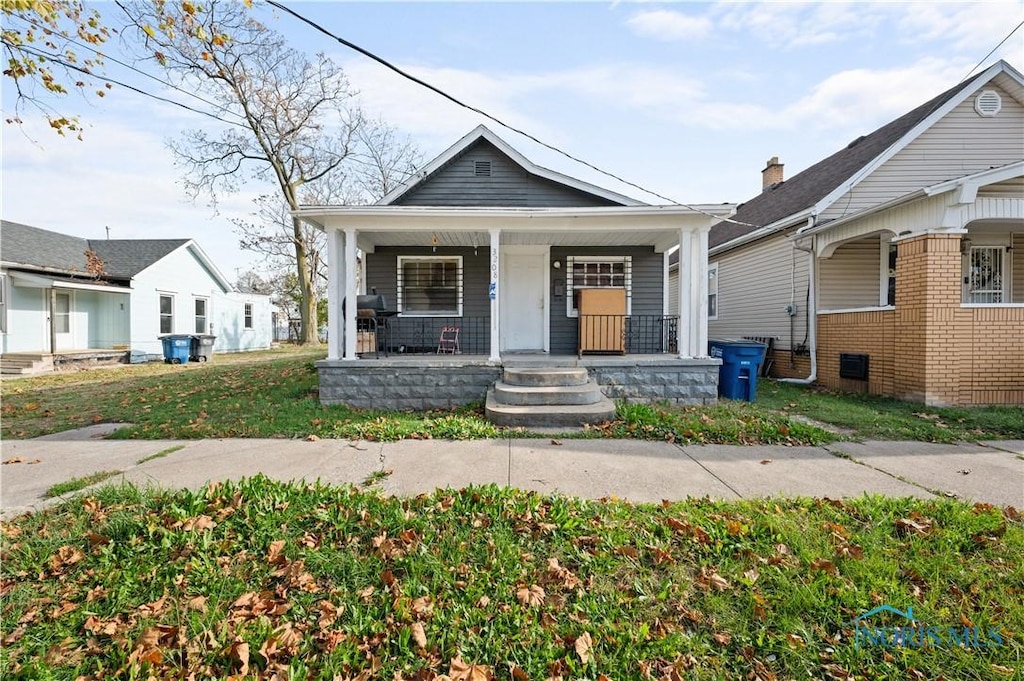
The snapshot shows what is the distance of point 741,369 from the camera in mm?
8109

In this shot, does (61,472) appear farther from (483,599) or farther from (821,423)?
(821,423)

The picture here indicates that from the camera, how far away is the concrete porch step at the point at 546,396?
6668 mm

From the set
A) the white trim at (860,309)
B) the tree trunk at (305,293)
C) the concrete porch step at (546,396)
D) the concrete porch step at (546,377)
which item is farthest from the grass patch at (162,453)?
the tree trunk at (305,293)

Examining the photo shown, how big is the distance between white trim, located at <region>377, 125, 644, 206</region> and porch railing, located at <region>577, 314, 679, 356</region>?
2.68m

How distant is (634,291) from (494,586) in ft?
28.4

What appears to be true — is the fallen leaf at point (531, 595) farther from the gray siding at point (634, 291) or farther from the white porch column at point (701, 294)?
the gray siding at point (634, 291)

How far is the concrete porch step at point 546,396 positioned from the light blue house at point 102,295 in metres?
14.2

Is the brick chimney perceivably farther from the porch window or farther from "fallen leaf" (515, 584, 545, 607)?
"fallen leaf" (515, 584, 545, 607)

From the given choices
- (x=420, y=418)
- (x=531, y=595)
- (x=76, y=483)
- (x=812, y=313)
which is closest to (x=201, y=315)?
(x=420, y=418)

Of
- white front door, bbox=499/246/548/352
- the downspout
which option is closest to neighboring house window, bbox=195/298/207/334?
white front door, bbox=499/246/548/352

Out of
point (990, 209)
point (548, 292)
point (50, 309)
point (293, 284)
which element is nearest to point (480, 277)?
point (548, 292)

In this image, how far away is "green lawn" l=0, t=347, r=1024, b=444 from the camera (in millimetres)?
5750

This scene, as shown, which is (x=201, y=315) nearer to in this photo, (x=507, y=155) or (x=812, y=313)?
(x=507, y=155)

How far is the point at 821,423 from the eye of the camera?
254 inches
